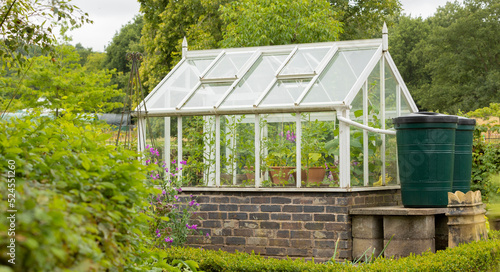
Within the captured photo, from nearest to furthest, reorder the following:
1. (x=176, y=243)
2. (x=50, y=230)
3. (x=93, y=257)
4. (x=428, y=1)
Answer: (x=50, y=230) < (x=93, y=257) < (x=176, y=243) < (x=428, y=1)

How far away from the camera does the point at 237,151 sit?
902 centimetres

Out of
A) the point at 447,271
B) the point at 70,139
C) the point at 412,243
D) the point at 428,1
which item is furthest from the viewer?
the point at 428,1

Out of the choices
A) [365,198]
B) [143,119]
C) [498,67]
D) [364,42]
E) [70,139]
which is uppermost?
[498,67]

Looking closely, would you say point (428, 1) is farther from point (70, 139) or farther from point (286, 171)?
point (70, 139)

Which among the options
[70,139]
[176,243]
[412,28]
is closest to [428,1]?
[412,28]

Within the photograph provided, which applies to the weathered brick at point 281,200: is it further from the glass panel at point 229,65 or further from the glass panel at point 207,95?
the glass panel at point 229,65

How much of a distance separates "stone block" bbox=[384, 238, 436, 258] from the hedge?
2.15 feet

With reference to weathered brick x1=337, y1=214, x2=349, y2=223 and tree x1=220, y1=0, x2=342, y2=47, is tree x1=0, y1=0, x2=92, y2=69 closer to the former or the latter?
weathered brick x1=337, y1=214, x2=349, y2=223

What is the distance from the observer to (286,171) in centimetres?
872

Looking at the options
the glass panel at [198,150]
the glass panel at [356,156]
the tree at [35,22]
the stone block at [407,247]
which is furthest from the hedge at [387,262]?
the tree at [35,22]

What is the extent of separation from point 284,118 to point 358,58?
60.4 inches

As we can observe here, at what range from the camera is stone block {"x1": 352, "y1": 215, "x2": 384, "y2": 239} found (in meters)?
8.17

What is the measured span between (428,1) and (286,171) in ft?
105

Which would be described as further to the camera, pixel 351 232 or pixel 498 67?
pixel 498 67
